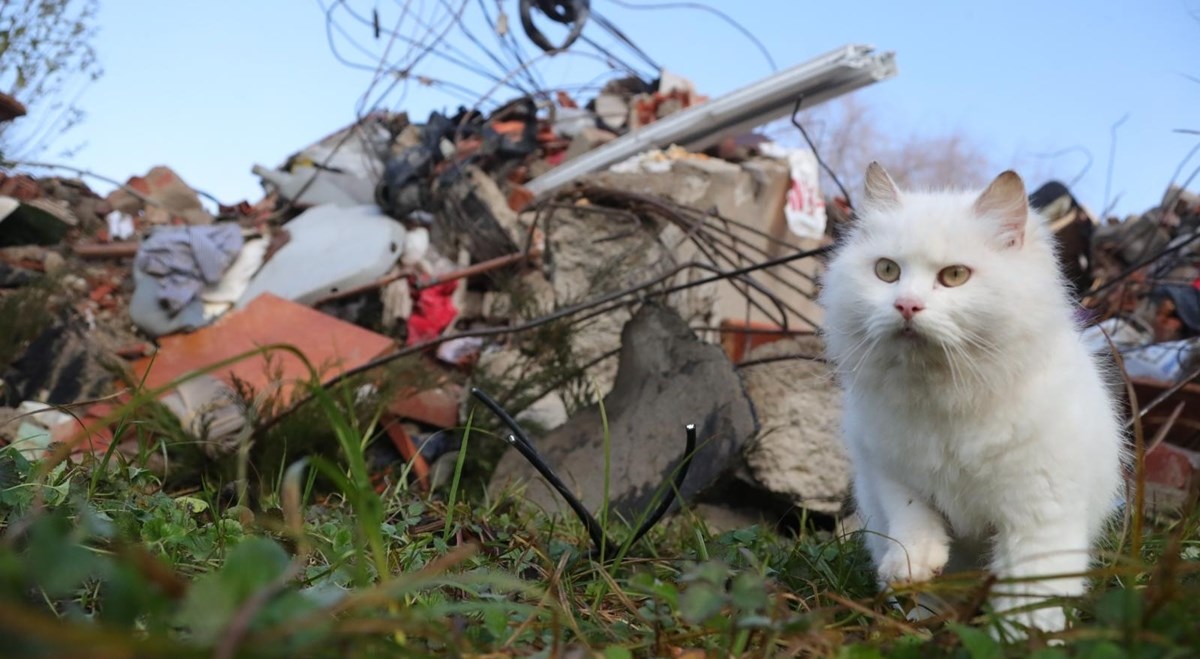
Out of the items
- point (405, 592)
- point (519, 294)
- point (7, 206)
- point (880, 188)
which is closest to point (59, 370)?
point (7, 206)

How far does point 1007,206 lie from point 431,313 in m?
4.58

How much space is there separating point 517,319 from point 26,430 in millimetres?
2583

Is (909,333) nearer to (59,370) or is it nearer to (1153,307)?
(59,370)

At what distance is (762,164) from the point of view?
277 inches

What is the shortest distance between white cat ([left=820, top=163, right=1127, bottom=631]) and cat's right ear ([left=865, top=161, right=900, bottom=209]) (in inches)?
3.8

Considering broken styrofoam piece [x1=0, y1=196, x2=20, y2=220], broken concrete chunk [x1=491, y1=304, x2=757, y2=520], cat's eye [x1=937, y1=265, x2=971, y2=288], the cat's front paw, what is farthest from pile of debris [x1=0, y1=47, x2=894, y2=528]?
the cat's front paw

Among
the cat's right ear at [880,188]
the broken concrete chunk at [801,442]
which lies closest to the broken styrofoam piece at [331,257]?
the broken concrete chunk at [801,442]

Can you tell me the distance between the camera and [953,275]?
6.11ft

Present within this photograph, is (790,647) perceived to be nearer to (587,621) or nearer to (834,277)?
(587,621)

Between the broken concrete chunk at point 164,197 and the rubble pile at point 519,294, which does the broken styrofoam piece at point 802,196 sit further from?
the broken concrete chunk at point 164,197

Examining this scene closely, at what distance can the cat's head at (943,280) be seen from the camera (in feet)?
5.93

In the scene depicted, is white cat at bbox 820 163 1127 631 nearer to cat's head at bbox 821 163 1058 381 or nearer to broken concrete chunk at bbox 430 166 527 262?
cat's head at bbox 821 163 1058 381

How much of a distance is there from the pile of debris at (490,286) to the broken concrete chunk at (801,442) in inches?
0.5

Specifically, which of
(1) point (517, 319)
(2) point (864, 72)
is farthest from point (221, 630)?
(2) point (864, 72)
